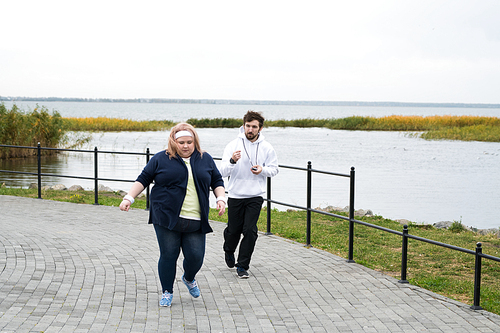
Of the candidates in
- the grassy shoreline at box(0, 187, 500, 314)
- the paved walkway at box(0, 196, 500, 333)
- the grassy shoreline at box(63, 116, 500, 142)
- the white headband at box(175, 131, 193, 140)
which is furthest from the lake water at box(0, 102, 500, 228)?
the grassy shoreline at box(63, 116, 500, 142)

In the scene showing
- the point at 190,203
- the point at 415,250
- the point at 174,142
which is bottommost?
the point at 415,250

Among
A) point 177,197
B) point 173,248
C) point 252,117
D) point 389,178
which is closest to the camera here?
point 177,197

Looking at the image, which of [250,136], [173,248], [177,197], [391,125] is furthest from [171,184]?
[391,125]

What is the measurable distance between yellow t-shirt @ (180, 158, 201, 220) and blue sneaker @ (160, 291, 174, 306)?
2.69 feet

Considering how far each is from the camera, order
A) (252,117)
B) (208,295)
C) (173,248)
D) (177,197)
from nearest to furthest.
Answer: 1. (177,197)
2. (173,248)
3. (208,295)
4. (252,117)

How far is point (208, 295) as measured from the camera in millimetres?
5344

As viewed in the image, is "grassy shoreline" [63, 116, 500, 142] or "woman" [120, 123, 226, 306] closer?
"woman" [120, 123, 226, 306]

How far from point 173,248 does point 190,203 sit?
0.47 meters

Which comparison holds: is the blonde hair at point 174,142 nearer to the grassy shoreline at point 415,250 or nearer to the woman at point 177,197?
the woman at point 177,197

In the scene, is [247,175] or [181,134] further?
[247,175]

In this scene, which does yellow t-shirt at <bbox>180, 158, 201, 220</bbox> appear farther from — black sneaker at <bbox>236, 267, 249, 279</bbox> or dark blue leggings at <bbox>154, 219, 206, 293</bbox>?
black sneaker at <bbox>236, 267, 249, 279</bbox>

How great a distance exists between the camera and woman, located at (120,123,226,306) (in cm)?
471

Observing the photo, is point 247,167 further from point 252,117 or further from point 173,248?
point 173,248

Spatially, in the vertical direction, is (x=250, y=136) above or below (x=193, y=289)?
above
